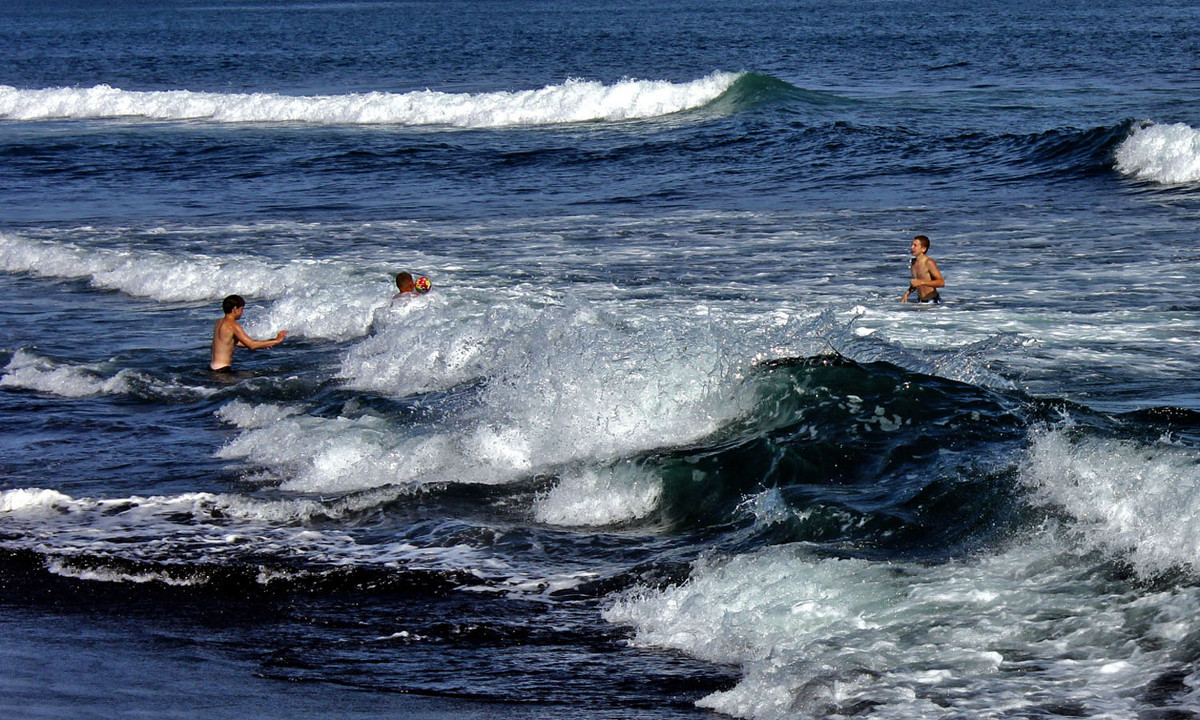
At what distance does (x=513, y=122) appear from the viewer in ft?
117

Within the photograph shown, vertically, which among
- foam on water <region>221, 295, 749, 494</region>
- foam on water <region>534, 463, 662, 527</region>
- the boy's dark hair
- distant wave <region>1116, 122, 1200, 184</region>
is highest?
distant wave <region>1116, 122, 1200, 184</region>

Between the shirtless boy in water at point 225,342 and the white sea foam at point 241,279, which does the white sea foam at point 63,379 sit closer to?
the shirtless boy in water at point 225,342

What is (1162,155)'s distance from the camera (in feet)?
71.8

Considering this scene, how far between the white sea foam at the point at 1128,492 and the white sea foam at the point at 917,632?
29cm

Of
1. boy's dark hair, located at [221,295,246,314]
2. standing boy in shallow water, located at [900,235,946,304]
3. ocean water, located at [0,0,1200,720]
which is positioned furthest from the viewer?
standing boy in shallow water, located at [900,235,946,304]

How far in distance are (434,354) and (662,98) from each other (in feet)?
83.4

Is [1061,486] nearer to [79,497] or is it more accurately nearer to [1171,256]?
[79,497]

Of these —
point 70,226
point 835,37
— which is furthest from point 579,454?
point 835,37

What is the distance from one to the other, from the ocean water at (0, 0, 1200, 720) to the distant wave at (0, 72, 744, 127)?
32.9 feet

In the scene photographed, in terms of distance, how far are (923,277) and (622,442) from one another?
559 centimetres

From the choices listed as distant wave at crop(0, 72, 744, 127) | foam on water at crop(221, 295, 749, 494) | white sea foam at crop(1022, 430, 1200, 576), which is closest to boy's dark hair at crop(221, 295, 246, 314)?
foam on water at crop(221, 295, 749, 494)

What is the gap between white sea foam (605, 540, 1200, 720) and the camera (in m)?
5.39

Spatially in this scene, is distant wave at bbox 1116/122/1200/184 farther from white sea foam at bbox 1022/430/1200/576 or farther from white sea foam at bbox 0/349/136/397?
white sea foam at bbox 0/349/136/397

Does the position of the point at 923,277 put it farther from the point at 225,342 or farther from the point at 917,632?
the point at 917,632
